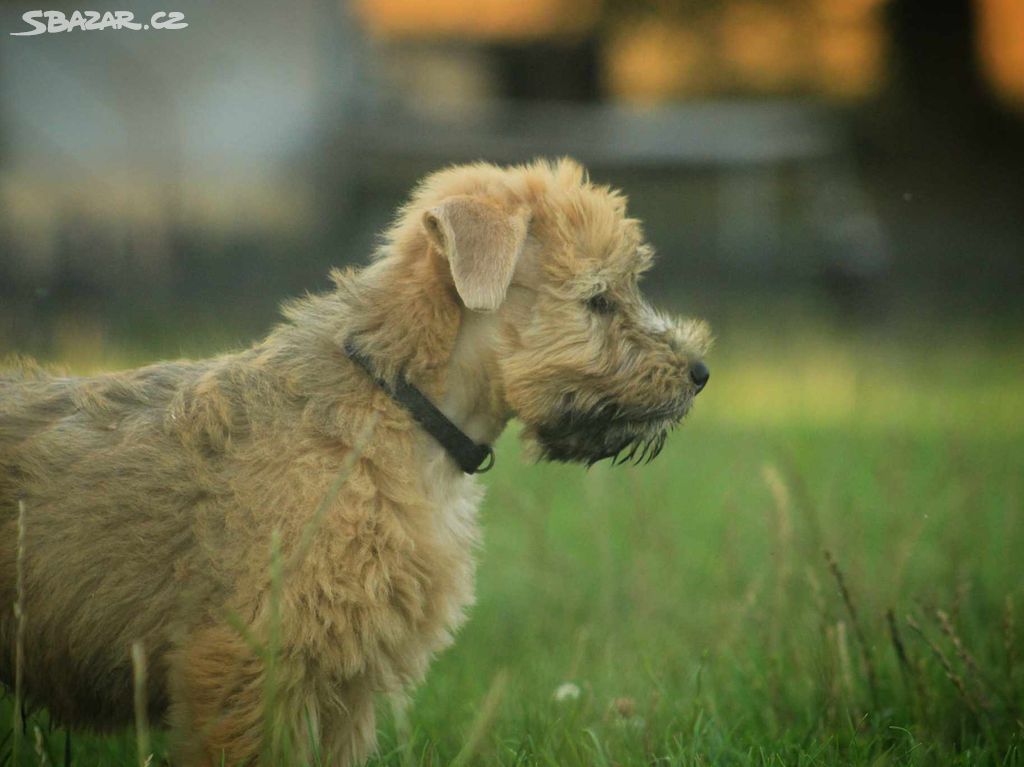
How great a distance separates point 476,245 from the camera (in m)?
3.54

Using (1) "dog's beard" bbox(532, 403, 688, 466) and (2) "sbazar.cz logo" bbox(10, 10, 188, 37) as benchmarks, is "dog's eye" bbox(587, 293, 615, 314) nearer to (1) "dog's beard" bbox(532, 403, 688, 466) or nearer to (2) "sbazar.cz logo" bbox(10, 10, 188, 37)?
(1) "dog's beard" bbox(532, 403, 688, 466)

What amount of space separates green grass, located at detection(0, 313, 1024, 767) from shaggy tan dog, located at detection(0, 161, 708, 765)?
363 mm

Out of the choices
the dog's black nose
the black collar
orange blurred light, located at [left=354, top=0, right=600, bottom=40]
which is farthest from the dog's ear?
orange blurred light, located at [left=354, top=0, right=600, bottom=40]

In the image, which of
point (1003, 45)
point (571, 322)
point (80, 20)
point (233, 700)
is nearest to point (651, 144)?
point (1003, 45)

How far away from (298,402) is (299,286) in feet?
30.3

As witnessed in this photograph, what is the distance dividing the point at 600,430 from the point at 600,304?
0.45m

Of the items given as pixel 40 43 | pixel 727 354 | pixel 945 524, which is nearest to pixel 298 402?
pixel 40 43

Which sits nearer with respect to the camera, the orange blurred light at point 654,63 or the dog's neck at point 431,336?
the dog's neck at point 431,336

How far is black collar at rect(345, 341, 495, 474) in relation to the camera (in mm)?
3564

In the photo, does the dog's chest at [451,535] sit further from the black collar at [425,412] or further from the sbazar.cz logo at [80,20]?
the sbazar.cz logo at [80,20]

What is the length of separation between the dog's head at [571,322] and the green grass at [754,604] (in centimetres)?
66

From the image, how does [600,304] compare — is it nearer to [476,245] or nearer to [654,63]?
[476,245]

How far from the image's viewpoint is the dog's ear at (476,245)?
351 centimetres

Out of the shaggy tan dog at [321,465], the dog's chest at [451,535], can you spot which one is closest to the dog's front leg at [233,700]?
the shaggy tan dog at [321,465]
